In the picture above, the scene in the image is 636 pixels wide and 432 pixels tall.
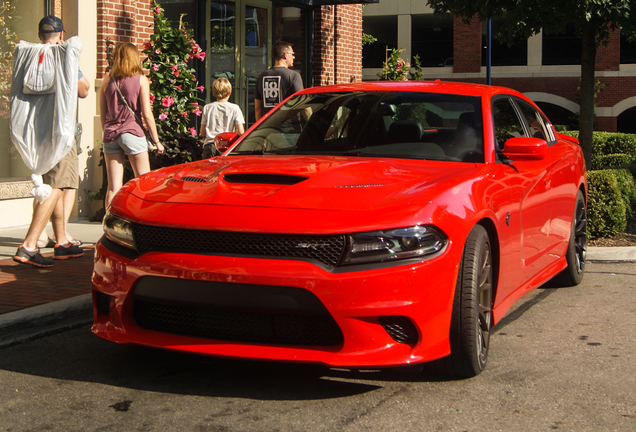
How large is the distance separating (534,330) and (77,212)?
21.4 ft

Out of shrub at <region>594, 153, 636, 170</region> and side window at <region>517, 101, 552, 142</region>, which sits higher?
side window at <region>517, 101, 552, 142</region>

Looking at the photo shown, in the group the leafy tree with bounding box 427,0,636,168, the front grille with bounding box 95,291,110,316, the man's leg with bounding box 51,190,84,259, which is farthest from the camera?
the leafy tree with bounding box 427,0,636,168

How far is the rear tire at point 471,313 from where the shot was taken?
393 centimetres

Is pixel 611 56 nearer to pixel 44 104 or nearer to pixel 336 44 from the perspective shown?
pixel 336 44

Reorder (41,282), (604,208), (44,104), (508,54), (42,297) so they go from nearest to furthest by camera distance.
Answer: (42,297) → (41,282) → (44,104) → (604,208) → (508,54)

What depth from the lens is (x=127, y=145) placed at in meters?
7.39

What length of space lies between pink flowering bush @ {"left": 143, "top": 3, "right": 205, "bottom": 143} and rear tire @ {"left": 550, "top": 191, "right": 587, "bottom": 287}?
5.39 meters

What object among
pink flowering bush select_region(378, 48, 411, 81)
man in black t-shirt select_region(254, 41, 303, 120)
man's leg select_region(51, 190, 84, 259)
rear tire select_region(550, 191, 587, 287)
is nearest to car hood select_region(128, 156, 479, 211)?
rear tire select_region(550, 191, 587, 287)

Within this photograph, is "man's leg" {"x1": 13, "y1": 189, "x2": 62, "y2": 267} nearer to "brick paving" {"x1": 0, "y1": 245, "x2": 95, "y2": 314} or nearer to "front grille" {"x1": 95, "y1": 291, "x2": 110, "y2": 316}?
"brick paving" {"x1": 0, "y1": 245, "x2": 95, "y2": 314}

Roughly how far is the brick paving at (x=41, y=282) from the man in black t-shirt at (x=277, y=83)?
8.81 feet

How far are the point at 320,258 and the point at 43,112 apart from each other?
404 cm

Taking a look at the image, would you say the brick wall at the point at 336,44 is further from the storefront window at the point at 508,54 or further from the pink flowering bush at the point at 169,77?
the storefront window at the point at 508,54

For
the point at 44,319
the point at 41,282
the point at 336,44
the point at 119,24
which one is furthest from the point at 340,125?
the point at 336,44

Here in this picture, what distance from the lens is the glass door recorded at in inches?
528
